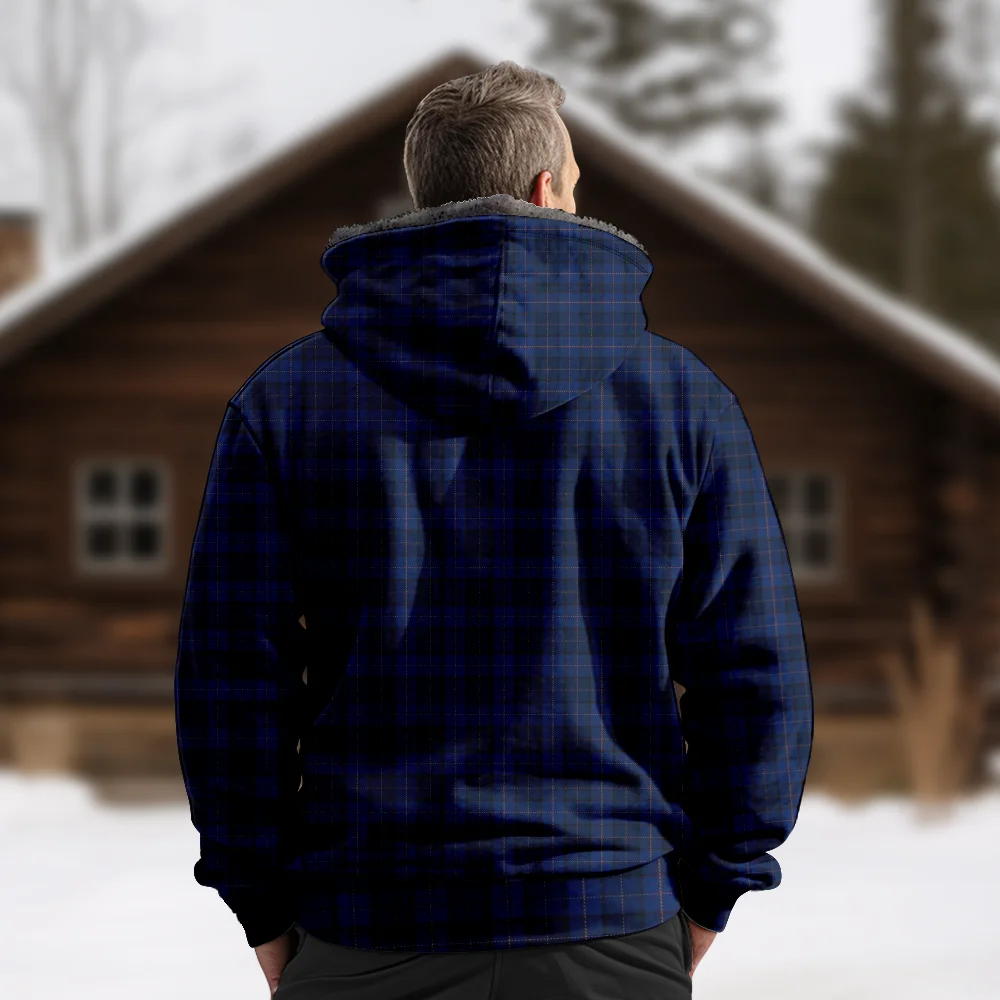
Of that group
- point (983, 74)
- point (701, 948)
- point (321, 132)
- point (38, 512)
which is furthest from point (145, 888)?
point (983, 74)

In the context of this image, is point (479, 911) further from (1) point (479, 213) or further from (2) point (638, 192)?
(2) point (638, 192)

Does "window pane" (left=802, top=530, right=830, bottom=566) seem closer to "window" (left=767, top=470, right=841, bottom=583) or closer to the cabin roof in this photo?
"window" (left=767, top=470, right=841, bottom=583)

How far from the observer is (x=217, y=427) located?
39.9 feet

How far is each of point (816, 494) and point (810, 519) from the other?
0.30m

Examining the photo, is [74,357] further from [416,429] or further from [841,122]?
[841,122]

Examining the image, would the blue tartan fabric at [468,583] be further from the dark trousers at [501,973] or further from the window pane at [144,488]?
the window pane at [144,488]

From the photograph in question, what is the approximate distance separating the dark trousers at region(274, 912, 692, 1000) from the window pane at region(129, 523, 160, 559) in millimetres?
11114

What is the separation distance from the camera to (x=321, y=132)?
431 inches

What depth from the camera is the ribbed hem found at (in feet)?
5.79

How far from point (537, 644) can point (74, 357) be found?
36.4 ft

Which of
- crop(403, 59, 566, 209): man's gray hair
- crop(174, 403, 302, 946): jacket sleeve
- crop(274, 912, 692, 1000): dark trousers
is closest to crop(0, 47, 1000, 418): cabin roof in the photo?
crop(403, 59, 566, 209): man's gray hair

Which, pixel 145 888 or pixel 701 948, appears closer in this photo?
pixel 701 948

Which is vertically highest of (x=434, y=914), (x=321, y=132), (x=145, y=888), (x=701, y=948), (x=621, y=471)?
(x=321, y=132)

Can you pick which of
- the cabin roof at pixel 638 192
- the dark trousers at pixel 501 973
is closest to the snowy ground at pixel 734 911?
the cabin roof at pixel 638 192
